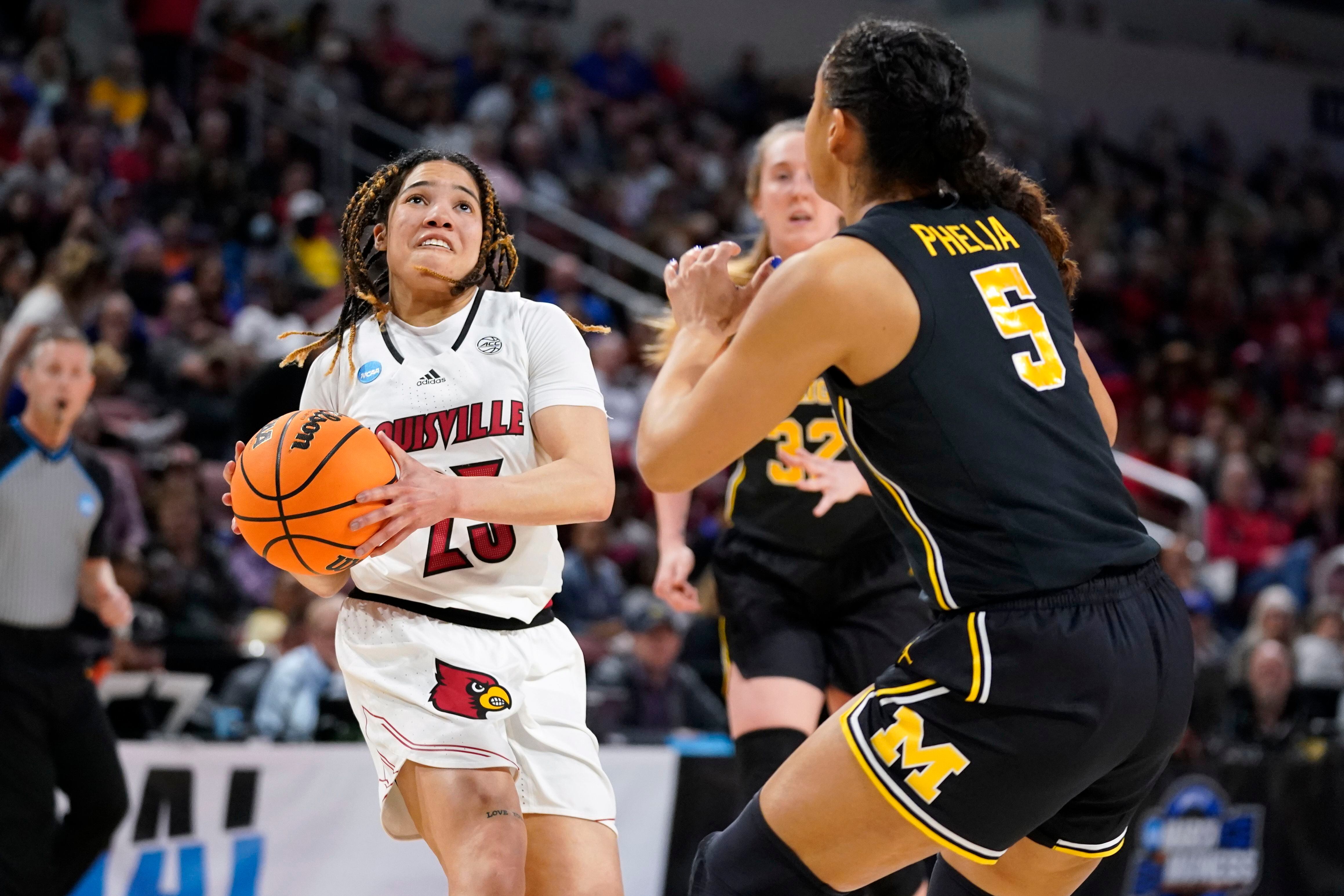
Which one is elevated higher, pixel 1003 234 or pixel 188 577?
pixel 1003 234

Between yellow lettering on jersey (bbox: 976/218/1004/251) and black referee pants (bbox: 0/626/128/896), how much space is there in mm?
3932

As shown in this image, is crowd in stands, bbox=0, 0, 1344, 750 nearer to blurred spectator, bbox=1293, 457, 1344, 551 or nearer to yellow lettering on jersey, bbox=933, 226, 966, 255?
blurred spectator, bbox=1293, 457, 1344, 551

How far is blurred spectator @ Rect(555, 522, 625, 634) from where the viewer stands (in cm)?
840

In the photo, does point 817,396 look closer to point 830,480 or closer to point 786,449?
point 786,449

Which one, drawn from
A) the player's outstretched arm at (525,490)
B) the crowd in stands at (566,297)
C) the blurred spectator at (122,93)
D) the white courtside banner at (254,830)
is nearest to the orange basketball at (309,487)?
the player's outstretched arm at (525,490)

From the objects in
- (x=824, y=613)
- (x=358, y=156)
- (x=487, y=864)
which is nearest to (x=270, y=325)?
(x=358, y=156)

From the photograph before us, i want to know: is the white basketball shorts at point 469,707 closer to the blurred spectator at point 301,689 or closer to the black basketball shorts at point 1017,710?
the black basketball shorts at point 1017,710

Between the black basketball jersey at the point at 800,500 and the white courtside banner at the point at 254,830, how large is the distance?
180cm

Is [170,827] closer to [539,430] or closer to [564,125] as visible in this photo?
[539,430]

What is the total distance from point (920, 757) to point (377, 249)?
195cm

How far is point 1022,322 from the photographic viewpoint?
8.60 ft

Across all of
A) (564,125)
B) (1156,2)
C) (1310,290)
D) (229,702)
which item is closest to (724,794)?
(229,702)

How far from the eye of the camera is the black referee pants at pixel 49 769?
516 cm

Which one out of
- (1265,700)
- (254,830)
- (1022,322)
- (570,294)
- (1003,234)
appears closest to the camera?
(1022,322)
